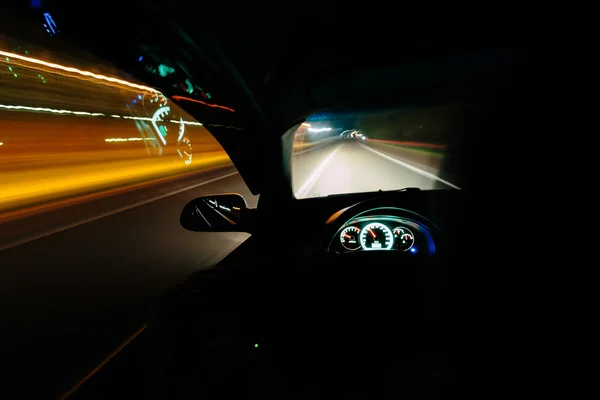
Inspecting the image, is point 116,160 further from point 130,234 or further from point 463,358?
point 463,358

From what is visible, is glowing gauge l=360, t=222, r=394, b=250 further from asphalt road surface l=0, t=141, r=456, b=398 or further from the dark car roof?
asphalt road surface l=0, t=141, r=456, b=398

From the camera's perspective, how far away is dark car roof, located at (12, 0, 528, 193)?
7.72 feet

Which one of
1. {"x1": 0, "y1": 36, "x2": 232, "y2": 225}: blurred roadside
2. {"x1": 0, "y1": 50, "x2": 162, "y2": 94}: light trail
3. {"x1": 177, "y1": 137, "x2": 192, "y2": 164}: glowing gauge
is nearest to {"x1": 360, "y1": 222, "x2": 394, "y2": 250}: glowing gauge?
{"x1": 0, "y1": 36, "x2": 232, "y2": 225}: blurred roadside

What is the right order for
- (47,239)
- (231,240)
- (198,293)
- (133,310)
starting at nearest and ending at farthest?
(198,293), (133,310), (231,240), (47,239)

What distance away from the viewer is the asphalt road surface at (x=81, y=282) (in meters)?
3.61

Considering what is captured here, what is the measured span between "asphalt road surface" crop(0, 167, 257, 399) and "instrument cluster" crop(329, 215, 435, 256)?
243cm

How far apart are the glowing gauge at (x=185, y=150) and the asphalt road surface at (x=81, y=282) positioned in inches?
702

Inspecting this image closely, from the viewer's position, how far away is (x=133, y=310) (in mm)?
4809

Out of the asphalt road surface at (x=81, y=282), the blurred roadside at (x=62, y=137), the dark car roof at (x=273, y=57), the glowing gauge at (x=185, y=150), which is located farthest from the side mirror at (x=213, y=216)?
the glowing gauge at (x=185, y=150)

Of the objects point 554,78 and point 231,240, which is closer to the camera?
point 554,78

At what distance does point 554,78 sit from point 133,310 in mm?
4529

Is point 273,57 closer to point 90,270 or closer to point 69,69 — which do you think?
point 90,270

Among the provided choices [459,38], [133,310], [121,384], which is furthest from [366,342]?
[133,310]

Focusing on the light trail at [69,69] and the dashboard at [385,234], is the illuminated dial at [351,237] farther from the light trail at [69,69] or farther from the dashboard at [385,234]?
the light trail at [69,69]
